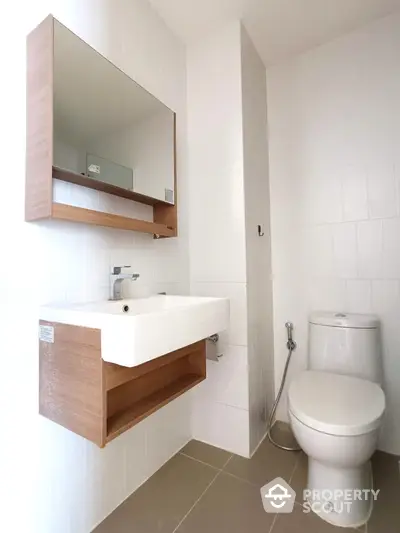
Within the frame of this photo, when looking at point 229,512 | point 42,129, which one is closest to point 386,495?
point 229,512

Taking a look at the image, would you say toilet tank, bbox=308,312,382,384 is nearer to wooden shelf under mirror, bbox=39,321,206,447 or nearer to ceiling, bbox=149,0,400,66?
wooden shelf under mirror, bbox=39,321,206,447

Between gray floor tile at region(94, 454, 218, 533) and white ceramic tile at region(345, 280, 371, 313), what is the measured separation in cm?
110

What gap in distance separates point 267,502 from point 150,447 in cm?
54

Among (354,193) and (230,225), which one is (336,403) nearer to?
(230,225)

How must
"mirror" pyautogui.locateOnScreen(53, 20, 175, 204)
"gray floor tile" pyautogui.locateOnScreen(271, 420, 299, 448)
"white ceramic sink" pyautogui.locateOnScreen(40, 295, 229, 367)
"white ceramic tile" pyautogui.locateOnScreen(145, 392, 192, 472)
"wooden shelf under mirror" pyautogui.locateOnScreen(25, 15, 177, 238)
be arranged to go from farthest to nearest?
"gray floor tile" pyautogui.locateOnScreen(271, 420, 299, 448) < "white ceramic tile" pyautogui.locateOnScreen(145, 392, 192, 472) < "mirror" pyautogui.locateOnScreen(53, 20, 175, 204) < "wooden shelf under mirror" pyautogui.locateOnScreen(25, 15, 177, 238) < "white ceramic sink" pyautogui.locateOnScreen(40, 295, 229, 367)

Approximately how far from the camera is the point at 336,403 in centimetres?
111

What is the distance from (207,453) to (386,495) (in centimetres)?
80

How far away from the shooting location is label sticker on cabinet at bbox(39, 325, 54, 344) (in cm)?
90

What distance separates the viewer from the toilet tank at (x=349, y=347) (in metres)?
1.38

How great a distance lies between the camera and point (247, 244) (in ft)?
4.83

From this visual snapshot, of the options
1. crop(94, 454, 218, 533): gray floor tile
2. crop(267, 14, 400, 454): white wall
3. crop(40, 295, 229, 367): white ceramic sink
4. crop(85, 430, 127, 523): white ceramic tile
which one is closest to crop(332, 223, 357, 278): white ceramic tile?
crop(267, 14, 400, 454): white wall

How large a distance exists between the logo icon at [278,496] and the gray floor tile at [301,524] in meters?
0.03

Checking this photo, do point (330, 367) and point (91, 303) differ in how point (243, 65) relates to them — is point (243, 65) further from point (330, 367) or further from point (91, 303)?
point (330, 367)

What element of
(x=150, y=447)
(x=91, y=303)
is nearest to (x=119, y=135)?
(x=91, y=303)
